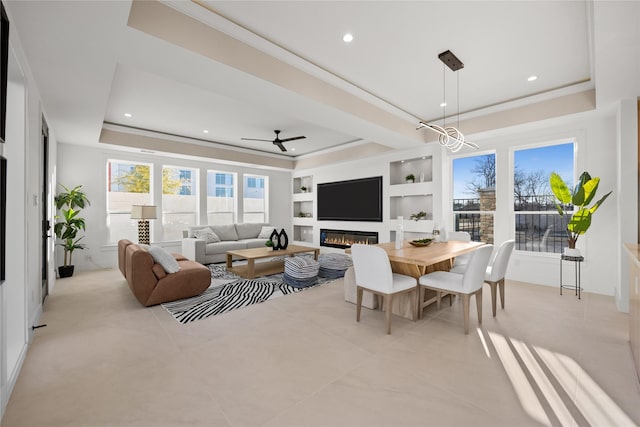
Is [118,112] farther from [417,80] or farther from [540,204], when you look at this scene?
[540,204]

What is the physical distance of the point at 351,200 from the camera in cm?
738

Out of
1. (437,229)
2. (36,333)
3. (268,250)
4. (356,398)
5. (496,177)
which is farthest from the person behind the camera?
(268,250)

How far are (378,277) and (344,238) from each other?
4.72 meters

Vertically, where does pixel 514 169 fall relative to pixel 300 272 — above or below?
above

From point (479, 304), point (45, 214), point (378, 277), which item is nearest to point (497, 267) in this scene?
point (479, 304)

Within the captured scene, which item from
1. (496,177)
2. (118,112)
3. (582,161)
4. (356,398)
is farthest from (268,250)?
(582,161)

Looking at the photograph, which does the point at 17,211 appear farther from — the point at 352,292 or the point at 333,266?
the point at 333,266

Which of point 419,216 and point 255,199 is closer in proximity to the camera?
point 419,216

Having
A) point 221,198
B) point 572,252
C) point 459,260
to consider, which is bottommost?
point 459,260

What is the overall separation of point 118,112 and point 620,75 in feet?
21.7

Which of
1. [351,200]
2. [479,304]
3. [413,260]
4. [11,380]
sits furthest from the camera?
[351,200]

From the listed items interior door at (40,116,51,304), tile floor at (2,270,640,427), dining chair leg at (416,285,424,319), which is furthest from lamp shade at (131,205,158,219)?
dining chair leg at (416,285,424,319)

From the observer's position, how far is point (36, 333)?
278 centimetres

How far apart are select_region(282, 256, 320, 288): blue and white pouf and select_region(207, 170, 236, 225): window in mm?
3845
